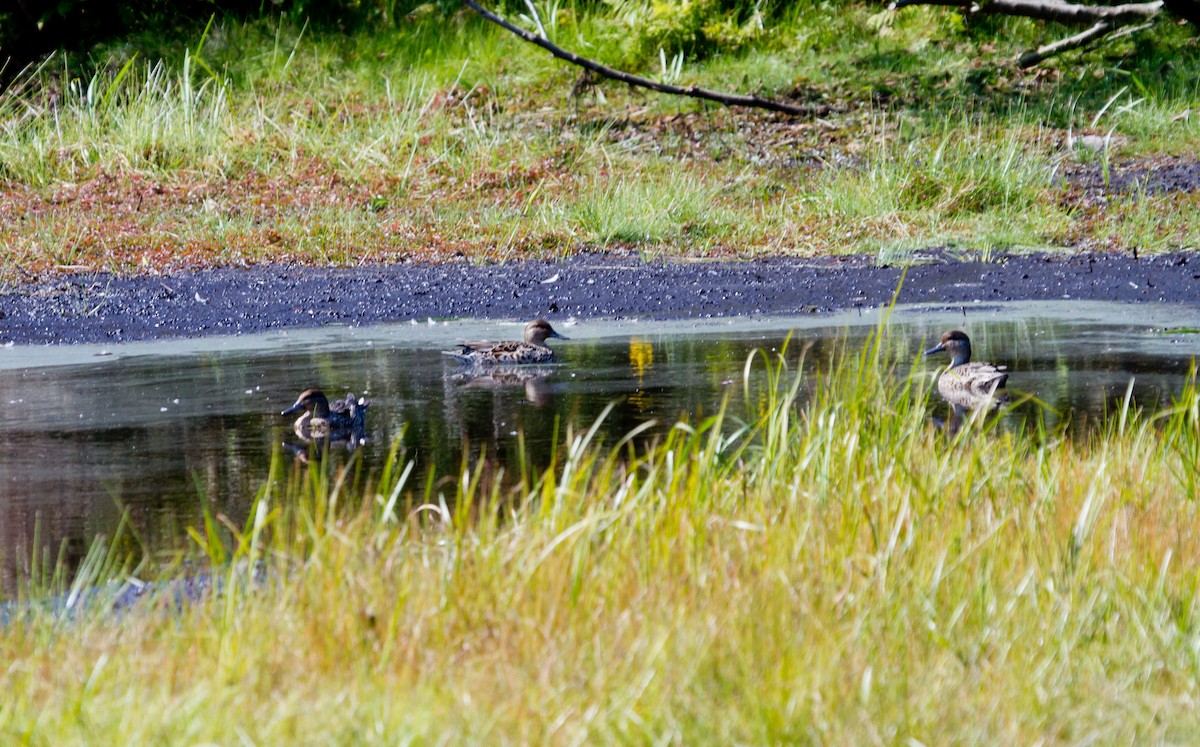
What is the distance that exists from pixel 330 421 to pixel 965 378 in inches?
130

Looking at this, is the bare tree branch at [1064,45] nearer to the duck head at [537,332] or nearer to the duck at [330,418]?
the duck head at [537,332]

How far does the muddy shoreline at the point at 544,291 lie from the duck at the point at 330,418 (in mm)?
3982

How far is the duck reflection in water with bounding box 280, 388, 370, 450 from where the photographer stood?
7.12 metres

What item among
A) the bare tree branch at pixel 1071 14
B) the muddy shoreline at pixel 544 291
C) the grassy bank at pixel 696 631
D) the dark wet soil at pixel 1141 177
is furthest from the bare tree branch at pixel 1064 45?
the grassy bank at pixel 696 631

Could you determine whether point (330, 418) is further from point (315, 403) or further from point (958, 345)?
point (958, 345)

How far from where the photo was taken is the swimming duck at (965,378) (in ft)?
25.9

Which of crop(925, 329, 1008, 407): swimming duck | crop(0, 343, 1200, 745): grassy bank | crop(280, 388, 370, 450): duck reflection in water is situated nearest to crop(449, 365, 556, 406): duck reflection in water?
crop(280, 388, 370, 450): duck reflection in water

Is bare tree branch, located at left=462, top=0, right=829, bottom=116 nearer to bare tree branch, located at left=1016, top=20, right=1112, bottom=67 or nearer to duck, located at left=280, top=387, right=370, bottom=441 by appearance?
bare tree branch, located at left=1016, top=20, right=1112, bottom=67

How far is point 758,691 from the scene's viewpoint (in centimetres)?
327

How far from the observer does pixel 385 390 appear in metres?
8.67

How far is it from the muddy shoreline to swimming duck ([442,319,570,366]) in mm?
2038

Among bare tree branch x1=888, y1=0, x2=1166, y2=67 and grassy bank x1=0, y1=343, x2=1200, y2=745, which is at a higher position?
bare tree branch x1=888, y1=0, x2=1166, y2=67

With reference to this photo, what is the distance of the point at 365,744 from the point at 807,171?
14.1 metres

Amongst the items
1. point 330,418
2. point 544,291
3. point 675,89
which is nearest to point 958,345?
point 330,418
